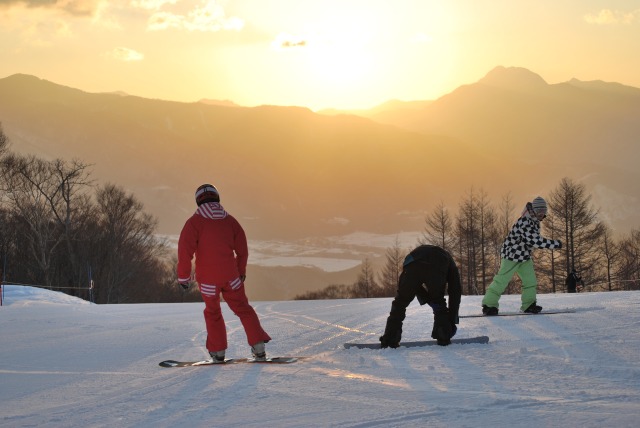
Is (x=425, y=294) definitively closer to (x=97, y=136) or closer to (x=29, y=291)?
(x=29, y=291)

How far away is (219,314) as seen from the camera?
7672 mm

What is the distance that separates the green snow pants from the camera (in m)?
11.8

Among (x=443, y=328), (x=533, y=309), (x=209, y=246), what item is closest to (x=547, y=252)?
(x=533, y=309)

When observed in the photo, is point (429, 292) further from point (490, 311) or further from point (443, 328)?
point (490, 311)

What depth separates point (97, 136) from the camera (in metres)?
200

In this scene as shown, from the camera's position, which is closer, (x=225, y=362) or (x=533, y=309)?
(x=225, y=362)

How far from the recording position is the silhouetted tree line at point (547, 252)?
207ft

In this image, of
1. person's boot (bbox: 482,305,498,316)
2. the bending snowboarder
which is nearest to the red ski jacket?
the bending snowboarder

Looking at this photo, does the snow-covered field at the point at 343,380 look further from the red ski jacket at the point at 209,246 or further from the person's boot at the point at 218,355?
the red ski jacket at the point at 209,246

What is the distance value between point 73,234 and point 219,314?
194 feet

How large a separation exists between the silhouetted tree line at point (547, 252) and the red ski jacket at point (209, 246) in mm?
49326

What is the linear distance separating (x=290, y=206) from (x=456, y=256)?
118569mm

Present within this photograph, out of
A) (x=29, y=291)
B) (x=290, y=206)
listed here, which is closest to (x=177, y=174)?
(x=290, y=206)

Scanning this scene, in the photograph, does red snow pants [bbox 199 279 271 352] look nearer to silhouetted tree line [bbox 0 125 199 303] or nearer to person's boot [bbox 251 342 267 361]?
person's boot [bbox 251 342 267 361]
